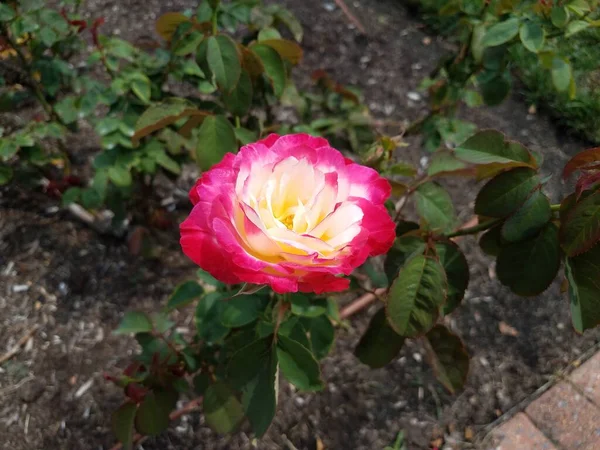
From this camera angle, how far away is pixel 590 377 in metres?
1.63

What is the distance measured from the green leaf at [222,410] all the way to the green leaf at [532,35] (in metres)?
0.94

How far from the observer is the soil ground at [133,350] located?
1.49 metres

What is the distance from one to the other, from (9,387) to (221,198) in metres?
1.29

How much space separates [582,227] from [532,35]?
567 mm

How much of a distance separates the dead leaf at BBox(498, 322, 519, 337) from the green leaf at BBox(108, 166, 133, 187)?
127 centimetres

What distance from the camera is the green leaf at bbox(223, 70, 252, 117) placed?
3.41 feet

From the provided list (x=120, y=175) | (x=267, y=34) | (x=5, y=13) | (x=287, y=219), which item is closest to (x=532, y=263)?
(x=287, y=219)

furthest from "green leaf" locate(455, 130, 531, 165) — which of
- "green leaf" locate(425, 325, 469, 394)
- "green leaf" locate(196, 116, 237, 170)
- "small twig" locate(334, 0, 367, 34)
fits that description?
"small twig" locate(334, 0, 367, 34)

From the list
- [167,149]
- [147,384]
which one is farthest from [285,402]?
[167,149]

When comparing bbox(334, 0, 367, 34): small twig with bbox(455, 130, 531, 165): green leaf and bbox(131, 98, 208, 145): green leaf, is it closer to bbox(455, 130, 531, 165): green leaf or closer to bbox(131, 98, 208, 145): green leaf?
bbox(131, 98, 208, 145): green leaf

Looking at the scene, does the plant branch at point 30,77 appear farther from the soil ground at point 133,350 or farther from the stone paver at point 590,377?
the stone paver at point 590,377

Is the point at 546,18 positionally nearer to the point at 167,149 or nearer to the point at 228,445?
the point at 167,149

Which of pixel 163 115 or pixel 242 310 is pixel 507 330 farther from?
pixel 163 115

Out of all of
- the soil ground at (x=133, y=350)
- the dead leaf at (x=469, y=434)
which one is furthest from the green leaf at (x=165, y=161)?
the dead leaf at (x=469, y=434)
